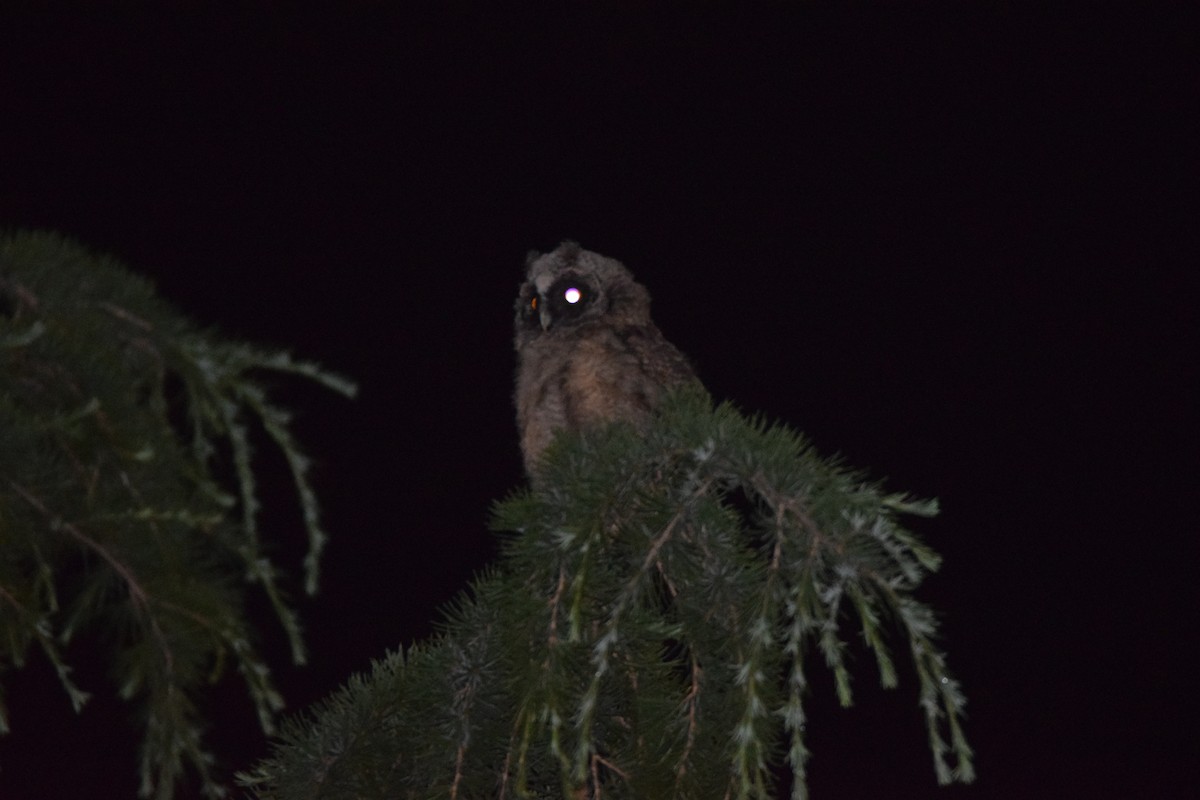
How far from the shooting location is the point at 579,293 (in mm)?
2820

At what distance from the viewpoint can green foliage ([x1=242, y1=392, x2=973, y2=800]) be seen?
1048 millimetres

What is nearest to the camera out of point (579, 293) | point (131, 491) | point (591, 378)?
point (131, 491)

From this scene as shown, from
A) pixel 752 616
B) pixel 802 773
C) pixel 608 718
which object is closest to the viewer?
pixel 802 773

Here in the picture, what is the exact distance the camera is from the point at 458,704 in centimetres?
139

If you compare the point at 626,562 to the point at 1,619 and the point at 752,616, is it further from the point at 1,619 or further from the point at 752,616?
the point at 1,619

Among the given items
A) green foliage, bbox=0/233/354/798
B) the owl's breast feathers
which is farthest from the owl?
green foliage, bbox=0/233/354/798

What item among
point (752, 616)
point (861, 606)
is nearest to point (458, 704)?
point (752, 616)

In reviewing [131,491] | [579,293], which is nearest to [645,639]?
[131,491]

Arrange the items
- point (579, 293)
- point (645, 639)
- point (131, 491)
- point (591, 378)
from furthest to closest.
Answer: point (579, 293) → point (591, 378) → point (645, 639) → point (131, 491)

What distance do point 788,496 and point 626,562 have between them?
0.29m

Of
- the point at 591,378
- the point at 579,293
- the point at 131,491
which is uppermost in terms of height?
the point at 579,293

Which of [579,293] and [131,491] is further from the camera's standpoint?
[579,293]

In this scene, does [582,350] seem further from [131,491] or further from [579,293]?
[131,491]

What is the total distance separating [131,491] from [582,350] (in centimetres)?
188
